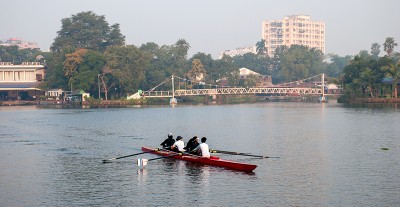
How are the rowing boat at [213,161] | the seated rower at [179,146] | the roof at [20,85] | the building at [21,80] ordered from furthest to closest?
the building at [21,80], the roof at [20,85], the seated rower at [179,146], the rowing boat at [213,161]

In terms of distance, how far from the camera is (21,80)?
15150cm

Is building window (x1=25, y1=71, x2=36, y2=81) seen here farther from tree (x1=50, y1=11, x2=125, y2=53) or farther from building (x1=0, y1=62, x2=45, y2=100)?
tree (x1=50, y1=11, x2=125, y2=53)

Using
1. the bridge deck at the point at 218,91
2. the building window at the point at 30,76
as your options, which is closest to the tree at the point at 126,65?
the bridge deck at the point at 218,91

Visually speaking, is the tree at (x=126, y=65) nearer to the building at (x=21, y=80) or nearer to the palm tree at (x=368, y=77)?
the building at (x=21, y=80)

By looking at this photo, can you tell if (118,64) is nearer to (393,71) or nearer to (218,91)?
(218,91)

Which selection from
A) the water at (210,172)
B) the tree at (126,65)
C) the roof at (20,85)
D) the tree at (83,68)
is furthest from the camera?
the roof at (20,85)

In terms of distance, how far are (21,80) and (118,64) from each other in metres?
35.0

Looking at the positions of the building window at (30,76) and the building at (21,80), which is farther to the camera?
the building window at (30,76)

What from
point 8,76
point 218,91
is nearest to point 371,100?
point 218,91

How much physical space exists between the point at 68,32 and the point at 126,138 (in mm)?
119413

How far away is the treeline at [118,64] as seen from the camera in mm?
130125

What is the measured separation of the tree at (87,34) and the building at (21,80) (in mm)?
14748

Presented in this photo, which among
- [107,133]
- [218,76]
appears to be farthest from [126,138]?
[218,76]

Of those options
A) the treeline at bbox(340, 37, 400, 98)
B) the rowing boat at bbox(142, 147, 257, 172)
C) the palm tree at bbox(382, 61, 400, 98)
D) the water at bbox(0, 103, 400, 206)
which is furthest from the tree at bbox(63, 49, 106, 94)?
the rowing boat at bbox(142, 147, 257, 172)
